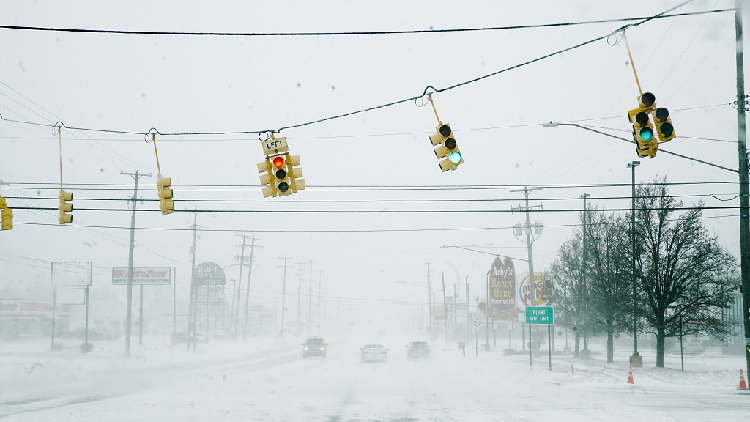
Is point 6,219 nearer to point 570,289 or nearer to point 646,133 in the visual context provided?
point 646,133

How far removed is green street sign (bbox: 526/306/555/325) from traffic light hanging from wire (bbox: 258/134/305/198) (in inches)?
926

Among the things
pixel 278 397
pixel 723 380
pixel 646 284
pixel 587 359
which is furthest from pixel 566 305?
pixel 278 397

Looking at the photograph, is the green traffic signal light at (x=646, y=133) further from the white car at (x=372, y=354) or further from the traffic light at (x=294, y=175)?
the white car at (x=372, y=354)

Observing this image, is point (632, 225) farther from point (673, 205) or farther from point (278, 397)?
point (278, 397)

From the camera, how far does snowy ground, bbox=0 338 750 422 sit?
17172 millimetres

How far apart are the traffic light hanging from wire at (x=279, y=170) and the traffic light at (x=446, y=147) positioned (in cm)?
299

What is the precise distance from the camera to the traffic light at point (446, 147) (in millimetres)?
13203

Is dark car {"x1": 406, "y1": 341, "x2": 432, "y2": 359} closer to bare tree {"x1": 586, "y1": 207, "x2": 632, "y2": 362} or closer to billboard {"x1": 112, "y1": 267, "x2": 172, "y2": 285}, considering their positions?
bare tree {"x1": 586, "y1": 207, "x2": 632, "y2": 362}

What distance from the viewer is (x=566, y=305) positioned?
51.2m

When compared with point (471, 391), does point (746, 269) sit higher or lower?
higher

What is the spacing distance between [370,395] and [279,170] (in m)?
11.1

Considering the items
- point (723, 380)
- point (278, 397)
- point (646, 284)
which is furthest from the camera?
point (646, 284)

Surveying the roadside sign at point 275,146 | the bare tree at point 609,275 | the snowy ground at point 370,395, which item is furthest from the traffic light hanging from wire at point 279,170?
the bare tree at point 609,275

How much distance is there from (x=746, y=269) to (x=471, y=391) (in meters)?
11.1
